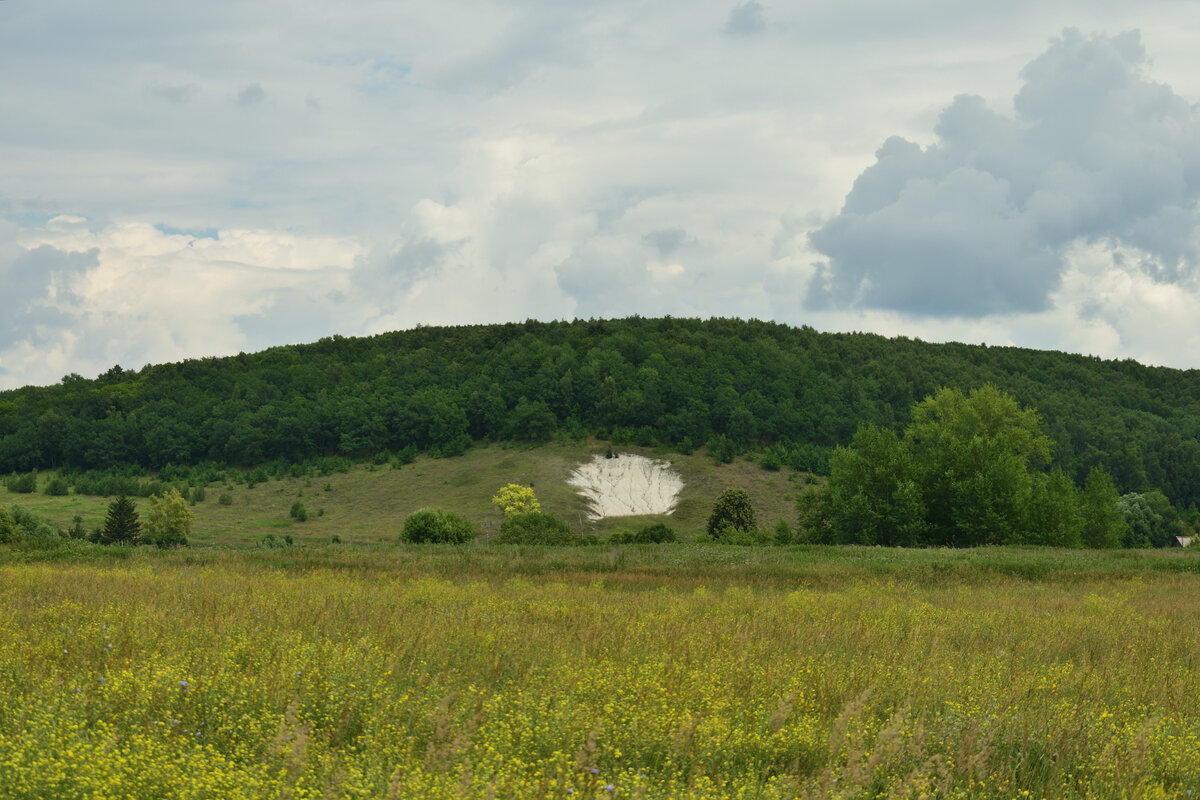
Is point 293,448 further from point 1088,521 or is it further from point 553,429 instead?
point 1088,521

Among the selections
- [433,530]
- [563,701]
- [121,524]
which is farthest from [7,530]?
[563,701]

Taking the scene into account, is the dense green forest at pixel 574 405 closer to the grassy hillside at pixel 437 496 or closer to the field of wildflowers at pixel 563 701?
the grassy hillside at pixel 437 496

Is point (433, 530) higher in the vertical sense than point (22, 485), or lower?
lower

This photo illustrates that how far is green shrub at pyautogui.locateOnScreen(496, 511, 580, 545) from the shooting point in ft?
201

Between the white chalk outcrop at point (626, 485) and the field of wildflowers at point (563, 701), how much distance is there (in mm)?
100639

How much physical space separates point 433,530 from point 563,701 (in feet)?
180

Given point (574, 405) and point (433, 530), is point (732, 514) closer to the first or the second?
point (433, 530)

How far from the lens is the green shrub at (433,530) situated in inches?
2370

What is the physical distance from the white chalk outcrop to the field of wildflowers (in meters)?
101

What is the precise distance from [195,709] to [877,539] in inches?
2468

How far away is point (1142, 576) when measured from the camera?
32.1 m

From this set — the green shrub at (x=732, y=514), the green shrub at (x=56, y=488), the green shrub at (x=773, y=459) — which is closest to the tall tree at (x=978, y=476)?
the green shrub at (x=732, y=514)

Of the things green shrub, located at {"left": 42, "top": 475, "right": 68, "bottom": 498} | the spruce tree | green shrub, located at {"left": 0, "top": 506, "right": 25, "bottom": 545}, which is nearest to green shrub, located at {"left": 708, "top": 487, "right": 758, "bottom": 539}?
the spruce tree

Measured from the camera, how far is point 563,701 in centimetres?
739
